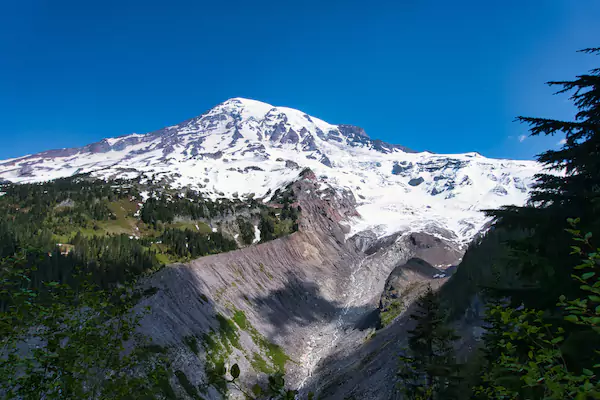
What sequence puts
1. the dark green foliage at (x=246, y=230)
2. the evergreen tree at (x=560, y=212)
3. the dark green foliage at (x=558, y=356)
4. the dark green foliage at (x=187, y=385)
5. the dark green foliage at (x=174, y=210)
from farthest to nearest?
the dark green foliage at (x=174, y=210), the dark green foliage at (x=246, y=230), the dark green foliage at (x=187, y=385), the evergreen tree at (x=560, y=212), the dark green foliage at (x=558, y=356)

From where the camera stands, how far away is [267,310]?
84188mm

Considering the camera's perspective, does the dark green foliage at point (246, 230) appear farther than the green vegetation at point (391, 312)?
Yes

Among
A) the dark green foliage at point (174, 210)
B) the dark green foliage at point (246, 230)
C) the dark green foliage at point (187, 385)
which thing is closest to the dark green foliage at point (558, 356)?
the dark green foliage at point (187, 385)

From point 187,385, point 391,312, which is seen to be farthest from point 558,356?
point 391,312

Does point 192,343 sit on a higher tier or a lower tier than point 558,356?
lower

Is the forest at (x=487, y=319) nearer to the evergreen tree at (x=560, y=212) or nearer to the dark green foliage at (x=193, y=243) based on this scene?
the evergreen tree at (x=560, y=212)

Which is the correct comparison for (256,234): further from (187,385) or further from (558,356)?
(558,356)

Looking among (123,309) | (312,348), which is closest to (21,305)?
(123,309)

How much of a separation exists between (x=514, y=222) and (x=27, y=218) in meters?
167

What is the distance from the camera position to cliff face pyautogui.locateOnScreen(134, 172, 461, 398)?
5447 cm

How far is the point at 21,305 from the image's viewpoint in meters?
8.05

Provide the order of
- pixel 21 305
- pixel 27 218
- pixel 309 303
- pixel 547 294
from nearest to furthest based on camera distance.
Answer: pixel 21 305
pixel 547 294
pixel 309 303
pixel 27 218

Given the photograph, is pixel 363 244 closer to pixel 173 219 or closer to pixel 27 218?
pixel 173 219

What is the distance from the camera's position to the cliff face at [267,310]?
2144 inches
